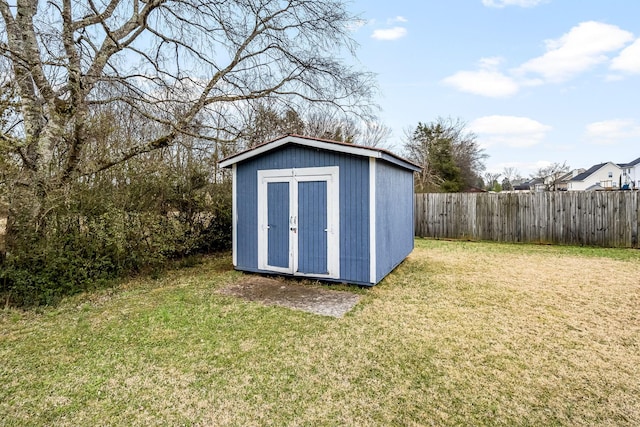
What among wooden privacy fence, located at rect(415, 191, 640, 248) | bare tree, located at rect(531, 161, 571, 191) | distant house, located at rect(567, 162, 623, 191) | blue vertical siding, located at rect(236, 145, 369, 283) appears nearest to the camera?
blue vertical siding, located at rect(236, 145, 369, 283)

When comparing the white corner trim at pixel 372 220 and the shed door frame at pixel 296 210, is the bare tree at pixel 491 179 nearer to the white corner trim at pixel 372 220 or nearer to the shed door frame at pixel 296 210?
the white corner trim at pixel 372 220

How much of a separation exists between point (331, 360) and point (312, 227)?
279 centimetres

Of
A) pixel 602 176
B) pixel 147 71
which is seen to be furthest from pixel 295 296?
pixel 602 176

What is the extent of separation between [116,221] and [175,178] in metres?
1.80

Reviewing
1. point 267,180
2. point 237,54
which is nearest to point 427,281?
point 267,180

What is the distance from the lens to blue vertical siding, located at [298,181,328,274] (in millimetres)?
5383

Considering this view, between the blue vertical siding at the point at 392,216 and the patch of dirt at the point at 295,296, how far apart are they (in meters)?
0.90

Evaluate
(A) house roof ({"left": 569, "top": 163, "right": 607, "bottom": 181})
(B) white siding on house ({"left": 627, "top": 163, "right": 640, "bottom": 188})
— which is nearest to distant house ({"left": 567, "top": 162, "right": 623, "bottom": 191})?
(A) house roof ({"left": 569, "top": 163, "right": 607, "bottom": 181})

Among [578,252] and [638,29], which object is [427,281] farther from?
[638,29]

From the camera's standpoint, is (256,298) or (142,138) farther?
(142,138)

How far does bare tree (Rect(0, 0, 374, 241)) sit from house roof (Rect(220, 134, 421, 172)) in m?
1.18

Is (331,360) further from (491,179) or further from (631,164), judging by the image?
(631,164)

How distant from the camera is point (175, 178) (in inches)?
263

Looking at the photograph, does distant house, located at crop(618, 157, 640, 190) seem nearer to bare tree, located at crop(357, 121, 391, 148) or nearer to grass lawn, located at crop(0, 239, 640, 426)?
bare tree, located at crop(357, 121, 391, 148)
